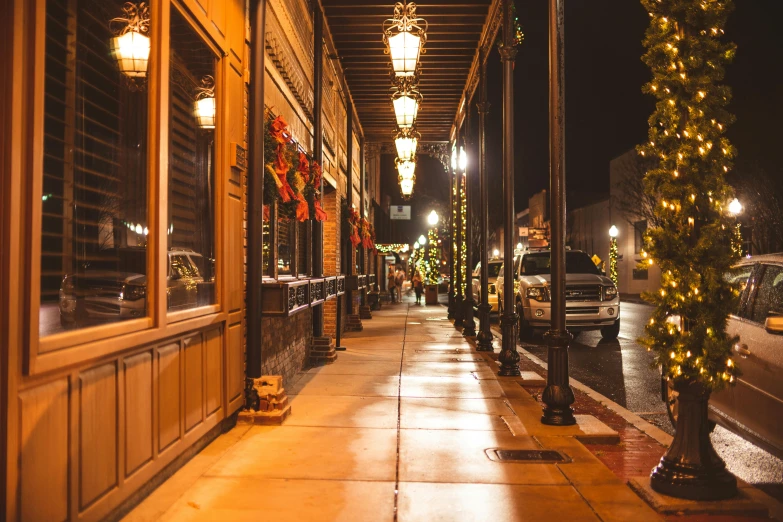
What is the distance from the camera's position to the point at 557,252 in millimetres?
7320

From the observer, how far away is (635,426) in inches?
296

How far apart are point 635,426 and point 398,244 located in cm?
2303

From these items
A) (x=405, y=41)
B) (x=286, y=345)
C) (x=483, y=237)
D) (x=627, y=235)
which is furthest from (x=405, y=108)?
(x=627, y=235)

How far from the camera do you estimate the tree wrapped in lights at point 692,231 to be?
484 cm

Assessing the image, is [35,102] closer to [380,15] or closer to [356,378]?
[356,378]

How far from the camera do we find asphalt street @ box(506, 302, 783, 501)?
20.0 feet

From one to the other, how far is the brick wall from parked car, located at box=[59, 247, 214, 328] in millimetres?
2336

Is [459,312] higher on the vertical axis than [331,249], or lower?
lower

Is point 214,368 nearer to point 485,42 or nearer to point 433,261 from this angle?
point 485,42

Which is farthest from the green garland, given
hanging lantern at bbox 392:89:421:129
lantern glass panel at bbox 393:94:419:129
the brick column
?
the brick column

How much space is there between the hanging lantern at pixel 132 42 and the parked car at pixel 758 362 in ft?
14.6

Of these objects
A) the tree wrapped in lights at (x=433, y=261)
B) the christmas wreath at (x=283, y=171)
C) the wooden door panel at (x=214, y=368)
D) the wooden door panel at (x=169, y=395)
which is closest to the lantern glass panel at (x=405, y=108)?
the christmas wreath at (x=283, y=171)

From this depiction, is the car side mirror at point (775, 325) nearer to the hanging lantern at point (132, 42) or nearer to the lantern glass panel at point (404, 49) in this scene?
the hanging lantern at point (132, 42)

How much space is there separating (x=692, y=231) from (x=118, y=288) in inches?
157
